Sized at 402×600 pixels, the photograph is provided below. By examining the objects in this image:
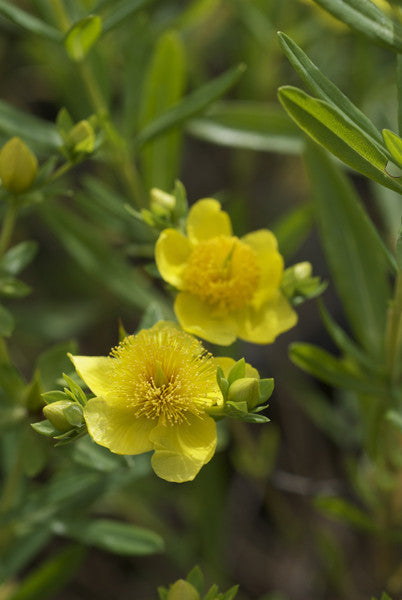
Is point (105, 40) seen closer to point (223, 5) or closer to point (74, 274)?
point (223, 5)

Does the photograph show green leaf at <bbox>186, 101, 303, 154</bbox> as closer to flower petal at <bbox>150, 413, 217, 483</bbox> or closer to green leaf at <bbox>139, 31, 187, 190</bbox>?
green leaf at <bbox>139, 31, 187, 190</bbox>

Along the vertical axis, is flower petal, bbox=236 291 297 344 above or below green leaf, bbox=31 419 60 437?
below

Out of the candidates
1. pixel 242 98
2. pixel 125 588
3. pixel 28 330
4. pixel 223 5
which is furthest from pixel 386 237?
pixel 125 588

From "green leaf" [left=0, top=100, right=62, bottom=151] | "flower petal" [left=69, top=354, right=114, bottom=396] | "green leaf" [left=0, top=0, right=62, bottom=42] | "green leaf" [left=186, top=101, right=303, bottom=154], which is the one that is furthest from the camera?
"green leaf" [left=186, top=101, right=303, bottom=154]

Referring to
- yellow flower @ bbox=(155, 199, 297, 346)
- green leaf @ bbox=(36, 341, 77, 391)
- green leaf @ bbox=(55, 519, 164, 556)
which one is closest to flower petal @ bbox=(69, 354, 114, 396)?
yellow flower @ bbox=(155, 199, 297, 346)

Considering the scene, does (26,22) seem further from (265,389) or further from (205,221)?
(265,389)

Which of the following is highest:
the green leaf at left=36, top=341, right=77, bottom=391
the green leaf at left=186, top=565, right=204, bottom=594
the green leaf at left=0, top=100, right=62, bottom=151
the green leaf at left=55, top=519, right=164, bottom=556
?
the green leaf at left=0, top=100, right=62, bottom=151

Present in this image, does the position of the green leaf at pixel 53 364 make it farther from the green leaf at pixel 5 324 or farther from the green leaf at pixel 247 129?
the green leaf at pixel 247 129
